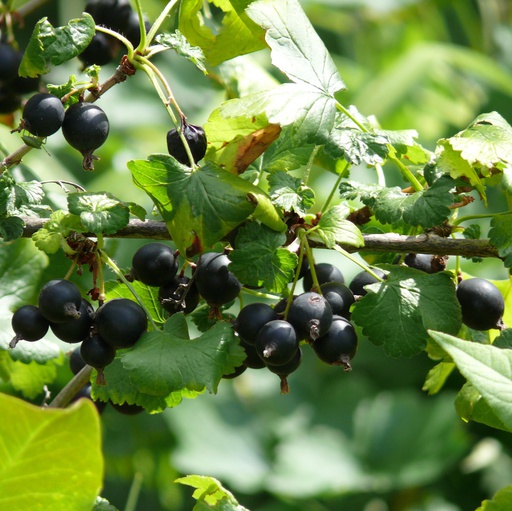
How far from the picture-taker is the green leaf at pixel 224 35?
4.15 ft

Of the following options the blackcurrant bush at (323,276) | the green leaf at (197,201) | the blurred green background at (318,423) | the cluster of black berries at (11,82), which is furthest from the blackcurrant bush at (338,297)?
the blurred green background at (318,423)

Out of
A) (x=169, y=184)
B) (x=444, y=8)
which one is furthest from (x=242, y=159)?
(x=444, y=8)

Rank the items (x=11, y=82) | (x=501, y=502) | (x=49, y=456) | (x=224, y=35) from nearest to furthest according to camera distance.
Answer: (x=49, y=456), (x=501, y=502), (x=224, y=35), (x=11, y=82)

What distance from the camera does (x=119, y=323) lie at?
1.04m

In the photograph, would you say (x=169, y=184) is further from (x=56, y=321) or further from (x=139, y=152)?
(x=139, y=152)

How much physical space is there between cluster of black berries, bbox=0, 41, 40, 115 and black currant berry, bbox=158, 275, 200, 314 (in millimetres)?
472

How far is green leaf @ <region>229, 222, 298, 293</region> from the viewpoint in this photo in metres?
1.06

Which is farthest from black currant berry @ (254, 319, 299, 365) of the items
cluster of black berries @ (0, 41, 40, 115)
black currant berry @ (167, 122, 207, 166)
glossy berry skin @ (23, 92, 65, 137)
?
cluster of black berries @ (0, 41, 40, 115)

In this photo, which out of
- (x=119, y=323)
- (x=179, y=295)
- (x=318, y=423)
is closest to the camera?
(x=119, y=323)

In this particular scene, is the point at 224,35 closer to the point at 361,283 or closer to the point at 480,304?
the point at 361,283

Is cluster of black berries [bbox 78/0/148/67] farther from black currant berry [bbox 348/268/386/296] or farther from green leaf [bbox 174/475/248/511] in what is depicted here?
green leaf [bbox 174/475/248/511]

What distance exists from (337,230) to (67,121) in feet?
1.16

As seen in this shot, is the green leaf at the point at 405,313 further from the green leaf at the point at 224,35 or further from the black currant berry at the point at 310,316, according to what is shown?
the green leaf at the point at 224,35

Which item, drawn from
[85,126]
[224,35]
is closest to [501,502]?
[85,126]
